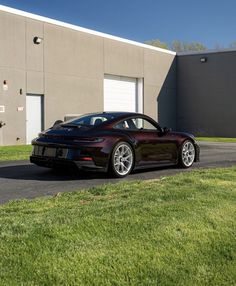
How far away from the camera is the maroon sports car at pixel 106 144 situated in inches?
350

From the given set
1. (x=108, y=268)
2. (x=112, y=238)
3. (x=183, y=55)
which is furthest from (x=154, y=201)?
(x=183, y=55)

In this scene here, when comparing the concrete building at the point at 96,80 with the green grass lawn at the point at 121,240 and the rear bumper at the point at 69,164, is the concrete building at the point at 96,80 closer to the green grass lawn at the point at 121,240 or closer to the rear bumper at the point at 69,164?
the rear bumper at the point at 69,164

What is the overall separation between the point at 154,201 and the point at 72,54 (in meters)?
19.5

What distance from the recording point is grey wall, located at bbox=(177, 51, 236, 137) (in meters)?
32.6

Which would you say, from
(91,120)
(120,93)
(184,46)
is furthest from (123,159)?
(184,46)

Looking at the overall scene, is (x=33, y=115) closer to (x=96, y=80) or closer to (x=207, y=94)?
(x=96, y=80)

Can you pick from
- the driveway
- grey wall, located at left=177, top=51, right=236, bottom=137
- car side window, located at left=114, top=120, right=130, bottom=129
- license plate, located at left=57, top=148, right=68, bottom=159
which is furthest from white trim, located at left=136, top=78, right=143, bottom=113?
license plate, located at left=57, top=148, right=68, bottom=159

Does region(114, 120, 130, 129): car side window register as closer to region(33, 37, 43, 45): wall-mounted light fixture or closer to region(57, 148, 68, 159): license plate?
region(57, 148, 68, 159): license plate

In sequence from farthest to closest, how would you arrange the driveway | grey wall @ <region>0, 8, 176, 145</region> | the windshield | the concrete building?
the concrete building < grey wall @ <region>0, 8, 176, 145</region> < the windshield < the driveway

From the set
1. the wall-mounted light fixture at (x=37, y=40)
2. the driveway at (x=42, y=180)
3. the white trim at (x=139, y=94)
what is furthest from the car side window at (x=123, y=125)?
the white trim at (x=139, y=94)

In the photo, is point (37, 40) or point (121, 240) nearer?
point (121, 240)

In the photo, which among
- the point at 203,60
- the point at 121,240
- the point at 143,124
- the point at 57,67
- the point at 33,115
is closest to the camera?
the point at 121,240

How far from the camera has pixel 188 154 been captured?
1115 cm

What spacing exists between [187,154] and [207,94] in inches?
907
